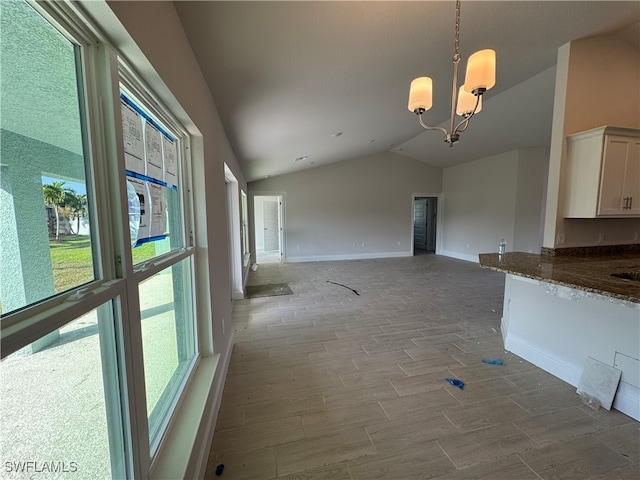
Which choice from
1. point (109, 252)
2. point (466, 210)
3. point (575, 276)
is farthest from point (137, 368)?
point (466, 210)

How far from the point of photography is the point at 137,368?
92 centimetres

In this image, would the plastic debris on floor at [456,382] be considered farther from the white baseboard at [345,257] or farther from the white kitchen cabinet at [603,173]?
the white baseboard at [345,257]

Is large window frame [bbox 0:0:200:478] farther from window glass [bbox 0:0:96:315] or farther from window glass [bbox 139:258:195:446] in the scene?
window glass [bbox 139:258:195:446]

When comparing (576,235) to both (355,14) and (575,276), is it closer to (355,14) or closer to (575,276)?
(575,276)

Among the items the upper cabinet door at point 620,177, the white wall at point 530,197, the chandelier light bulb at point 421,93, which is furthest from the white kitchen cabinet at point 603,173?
the white wall at point 530,197

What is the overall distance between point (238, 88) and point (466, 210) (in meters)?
7.56

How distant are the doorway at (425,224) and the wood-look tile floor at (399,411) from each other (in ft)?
20.2

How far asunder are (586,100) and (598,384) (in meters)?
2.58

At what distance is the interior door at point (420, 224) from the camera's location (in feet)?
31.3

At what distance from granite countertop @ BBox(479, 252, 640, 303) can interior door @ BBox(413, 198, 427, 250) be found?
6975mm

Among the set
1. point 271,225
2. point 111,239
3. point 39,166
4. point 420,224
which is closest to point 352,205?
point 271,225

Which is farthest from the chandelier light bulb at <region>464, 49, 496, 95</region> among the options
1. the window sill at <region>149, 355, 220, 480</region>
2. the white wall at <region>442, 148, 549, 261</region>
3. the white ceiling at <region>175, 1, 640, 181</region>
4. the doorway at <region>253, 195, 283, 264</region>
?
the doorway at <region>253, 195, 283, 264</region>

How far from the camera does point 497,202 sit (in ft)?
22.0

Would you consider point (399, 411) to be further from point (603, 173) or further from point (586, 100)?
point (586, 100)
